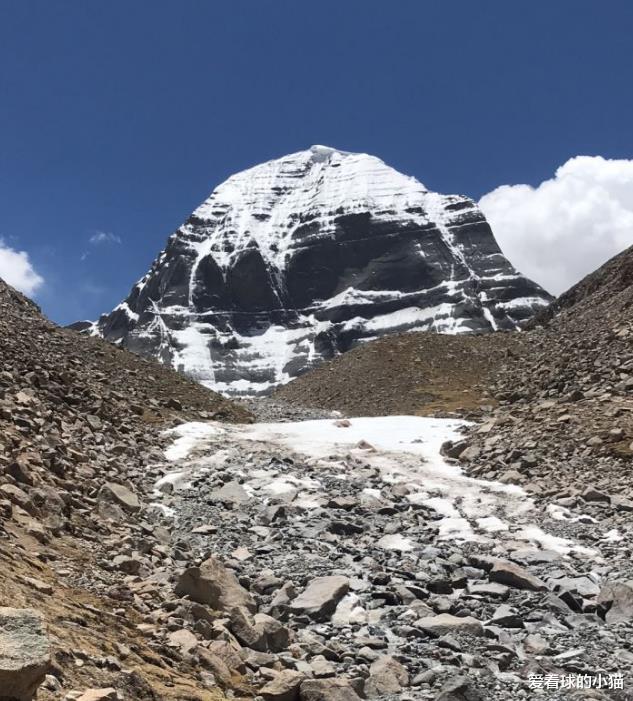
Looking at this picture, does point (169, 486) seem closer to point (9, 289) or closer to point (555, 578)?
point (555, 578)

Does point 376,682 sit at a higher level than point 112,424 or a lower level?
lower

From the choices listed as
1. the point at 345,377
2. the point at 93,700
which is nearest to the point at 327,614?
the point at 93,700

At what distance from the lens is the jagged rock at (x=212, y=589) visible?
10031 millimetres

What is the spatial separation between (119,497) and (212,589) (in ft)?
20.6

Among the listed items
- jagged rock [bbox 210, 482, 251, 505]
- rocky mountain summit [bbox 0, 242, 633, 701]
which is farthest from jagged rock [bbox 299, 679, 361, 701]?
jagged rock [bbox 210, 482, 251, 505]

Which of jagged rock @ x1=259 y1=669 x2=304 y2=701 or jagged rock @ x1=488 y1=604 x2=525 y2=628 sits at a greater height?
jagged rock @ x1=488 y1=604 x2=525 y2=628

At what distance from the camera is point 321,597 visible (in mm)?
10812

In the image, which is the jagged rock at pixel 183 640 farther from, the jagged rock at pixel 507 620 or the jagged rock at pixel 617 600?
the jagged rock at pixel 617 600

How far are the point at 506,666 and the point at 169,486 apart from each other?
1170 cm

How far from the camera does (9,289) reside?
36.9m

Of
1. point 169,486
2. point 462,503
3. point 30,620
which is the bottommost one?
point 30,620

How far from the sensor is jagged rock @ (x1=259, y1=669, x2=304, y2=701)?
752 cm

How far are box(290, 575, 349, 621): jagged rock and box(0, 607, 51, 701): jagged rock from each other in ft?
18.9

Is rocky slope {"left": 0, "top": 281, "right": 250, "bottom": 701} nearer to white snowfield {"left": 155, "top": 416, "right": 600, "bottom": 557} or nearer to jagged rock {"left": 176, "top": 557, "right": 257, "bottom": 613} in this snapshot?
jagged rock {"left": 176, "top": 557, "right": 257, "bottom": 613}
